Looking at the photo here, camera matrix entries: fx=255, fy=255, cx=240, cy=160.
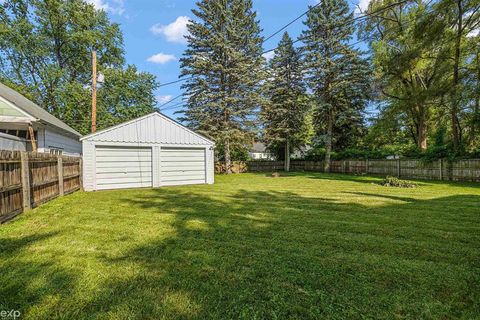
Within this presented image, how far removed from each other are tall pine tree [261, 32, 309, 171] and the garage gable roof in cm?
1080

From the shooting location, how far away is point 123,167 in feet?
33.2

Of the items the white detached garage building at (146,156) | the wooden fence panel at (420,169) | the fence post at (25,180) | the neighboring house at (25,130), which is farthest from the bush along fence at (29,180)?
Result: the wooden fence panel at (420,169)

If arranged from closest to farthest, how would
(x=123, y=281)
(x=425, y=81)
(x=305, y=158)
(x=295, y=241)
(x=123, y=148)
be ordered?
1. (x=123, y=281)
2. (x=295, y=241)
3. (x=123, y=148)
4. (x=425, y=81)
5. (x=305, y=158)

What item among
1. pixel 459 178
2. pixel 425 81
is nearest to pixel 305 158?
pixel 425 81

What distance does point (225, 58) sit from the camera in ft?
62.1

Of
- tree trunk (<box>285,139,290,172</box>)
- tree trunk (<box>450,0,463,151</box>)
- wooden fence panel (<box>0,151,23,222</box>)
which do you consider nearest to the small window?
wooden fence panel (<box>0,151,23,222</box>)

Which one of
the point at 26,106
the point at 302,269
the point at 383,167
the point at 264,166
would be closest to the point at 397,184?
the point at 383,167

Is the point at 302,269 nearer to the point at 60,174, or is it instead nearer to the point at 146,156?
the point at 60,174

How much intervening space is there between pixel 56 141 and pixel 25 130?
1173 mm

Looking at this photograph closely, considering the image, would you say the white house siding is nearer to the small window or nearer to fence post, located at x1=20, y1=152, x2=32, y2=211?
the small window

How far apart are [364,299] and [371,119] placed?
69.3 ft

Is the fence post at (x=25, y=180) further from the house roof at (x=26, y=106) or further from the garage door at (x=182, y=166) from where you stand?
the garage door at (x=182, y=166)

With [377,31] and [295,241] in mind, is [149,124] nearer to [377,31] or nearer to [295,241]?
[295,241]

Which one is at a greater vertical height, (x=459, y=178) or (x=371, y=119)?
(x=371, y=119)
